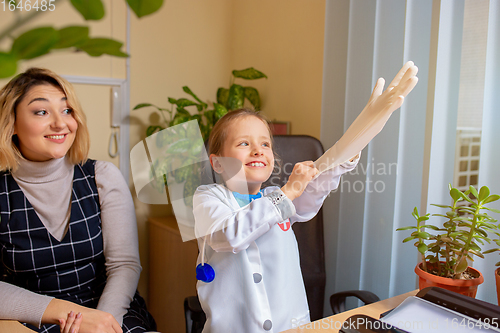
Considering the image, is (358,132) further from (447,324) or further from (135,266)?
(135,266)

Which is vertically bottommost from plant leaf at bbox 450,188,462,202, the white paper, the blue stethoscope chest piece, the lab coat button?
the lab coat button

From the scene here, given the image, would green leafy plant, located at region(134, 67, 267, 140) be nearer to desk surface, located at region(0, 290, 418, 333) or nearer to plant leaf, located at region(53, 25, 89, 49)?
desk surface, located at region(0, 290, 418, 333)

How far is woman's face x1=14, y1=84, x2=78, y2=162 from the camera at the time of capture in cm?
130

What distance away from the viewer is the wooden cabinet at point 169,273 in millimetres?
1865

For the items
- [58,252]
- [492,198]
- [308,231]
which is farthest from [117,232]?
[492,198]

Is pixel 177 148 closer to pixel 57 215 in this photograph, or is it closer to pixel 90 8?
pixel 57 215

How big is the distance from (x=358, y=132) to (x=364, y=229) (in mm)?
696

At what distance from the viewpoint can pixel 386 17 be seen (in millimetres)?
1357

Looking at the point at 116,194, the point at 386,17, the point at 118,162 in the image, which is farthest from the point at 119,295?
the point at 386,17

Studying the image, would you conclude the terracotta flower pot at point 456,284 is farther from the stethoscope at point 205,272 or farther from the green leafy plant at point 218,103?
the green leafy plant at point 218,103

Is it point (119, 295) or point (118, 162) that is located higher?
point (118, 162)

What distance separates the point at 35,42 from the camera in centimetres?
20

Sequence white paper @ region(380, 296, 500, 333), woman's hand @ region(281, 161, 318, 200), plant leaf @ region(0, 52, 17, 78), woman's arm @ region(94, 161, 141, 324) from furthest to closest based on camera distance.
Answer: woman's arm @ region(94, 161, 141, 324), woman's hand @ region(281, 161, 318, 200), white paper @ region(380, 296, 500, 333), plant leaf @ region(0, 52, 17, 78)

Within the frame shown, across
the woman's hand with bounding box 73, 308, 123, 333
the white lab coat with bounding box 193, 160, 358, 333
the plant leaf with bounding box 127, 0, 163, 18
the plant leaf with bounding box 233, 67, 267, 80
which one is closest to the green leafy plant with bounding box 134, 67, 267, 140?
the plant leaf with bounding box 233, 67, 267, 80
